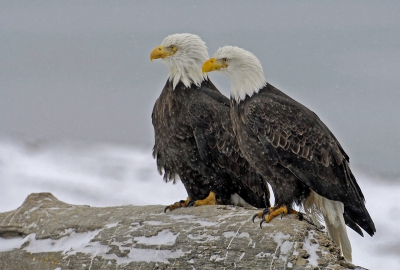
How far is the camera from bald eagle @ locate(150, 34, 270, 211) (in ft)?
23.9

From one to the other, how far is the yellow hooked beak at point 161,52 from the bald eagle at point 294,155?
50.2 inches

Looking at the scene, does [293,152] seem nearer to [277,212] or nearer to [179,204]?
[277,212]

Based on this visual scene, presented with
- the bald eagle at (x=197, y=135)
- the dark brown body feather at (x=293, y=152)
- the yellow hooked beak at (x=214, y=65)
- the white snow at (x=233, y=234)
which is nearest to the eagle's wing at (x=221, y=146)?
the bald eagle at (x=197, y=135)

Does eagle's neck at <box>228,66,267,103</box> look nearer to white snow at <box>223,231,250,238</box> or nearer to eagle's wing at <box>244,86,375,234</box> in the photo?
eagle's wing at <box>244,86,375,234</box>

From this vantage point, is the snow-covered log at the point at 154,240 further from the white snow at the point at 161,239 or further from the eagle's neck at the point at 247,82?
the eagle's neck at the point at 247,82

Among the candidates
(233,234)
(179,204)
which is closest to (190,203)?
(179,204)

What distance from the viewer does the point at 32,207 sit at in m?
7.54

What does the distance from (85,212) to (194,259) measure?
1.72 metres

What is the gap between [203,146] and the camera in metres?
7.21

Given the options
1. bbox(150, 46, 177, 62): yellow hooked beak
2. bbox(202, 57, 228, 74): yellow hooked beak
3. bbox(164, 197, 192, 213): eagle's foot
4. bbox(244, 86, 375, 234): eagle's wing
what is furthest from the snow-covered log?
bbox(150, 46, 177, 62): yellow hooked beak

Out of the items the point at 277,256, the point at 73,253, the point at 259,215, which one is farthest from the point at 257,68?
the point at 73,253

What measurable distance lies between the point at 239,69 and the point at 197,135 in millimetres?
910

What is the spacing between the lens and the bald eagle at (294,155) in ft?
20.9

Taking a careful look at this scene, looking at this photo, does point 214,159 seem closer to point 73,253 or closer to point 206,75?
point 206,75
